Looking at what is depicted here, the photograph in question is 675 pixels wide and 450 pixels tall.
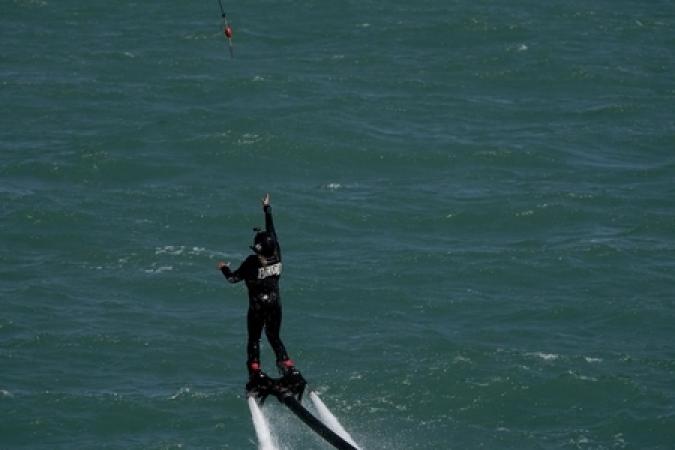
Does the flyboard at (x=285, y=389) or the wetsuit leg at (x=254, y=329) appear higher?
the wetsuit leg at (x=254, y=329)

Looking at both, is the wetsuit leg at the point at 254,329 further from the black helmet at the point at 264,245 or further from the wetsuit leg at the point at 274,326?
the black helmet at the point at 264,245

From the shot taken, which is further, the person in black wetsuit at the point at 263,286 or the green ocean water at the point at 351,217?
the green ocean water at the point at 351,217

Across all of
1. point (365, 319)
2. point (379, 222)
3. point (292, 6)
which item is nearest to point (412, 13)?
point (292, 6)

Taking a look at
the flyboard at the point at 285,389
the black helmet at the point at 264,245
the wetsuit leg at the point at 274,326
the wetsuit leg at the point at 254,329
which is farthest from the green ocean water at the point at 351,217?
the black helmet at the point at 264,245

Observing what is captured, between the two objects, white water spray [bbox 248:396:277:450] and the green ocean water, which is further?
the green ocean water

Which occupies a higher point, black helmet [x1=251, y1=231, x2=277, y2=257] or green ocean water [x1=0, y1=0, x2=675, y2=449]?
black helmet [x1=251, y1=231, x2=277, y2=257]

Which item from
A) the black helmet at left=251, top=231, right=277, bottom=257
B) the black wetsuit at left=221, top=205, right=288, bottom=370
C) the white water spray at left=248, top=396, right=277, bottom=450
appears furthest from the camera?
the white water spray at left=248, top=396, right=277, bottom=450

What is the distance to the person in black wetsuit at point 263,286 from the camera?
87.6 feet

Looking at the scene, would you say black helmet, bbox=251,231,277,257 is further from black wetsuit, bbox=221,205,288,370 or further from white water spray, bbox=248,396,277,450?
white water spray, bbox=248,396,277,450

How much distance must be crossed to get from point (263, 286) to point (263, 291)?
11cm

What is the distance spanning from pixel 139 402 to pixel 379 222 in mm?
14359

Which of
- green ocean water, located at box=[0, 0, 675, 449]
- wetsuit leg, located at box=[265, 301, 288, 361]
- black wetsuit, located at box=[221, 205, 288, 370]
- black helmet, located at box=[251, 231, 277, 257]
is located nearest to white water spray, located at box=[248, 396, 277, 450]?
black wetsuit, located at box=[221, 205, 288, 370]

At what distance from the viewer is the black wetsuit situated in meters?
26.8

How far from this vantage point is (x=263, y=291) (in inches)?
1072
